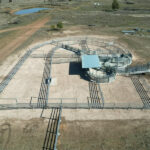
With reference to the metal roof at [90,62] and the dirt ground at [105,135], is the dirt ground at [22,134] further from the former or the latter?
the metal roof at [90,62]

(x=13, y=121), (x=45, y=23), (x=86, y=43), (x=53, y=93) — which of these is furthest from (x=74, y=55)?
(x=45, y=23)

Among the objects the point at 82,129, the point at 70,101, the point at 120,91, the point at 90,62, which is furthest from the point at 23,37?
the point at 82,129

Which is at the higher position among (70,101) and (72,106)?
(70,101)

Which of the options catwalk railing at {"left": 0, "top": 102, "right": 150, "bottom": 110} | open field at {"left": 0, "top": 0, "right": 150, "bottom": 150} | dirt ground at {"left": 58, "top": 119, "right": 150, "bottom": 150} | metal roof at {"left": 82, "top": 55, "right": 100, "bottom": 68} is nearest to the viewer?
dirt ground at {"left": 58, "top": 119, "right": 150, "bottom": 150}

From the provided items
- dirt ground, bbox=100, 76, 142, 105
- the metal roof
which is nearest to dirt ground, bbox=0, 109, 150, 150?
dirt ground, bbox=100, 76, 142, 105

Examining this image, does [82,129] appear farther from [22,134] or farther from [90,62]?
[90,62]

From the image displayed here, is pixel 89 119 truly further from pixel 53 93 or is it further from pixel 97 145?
pixel 53 93

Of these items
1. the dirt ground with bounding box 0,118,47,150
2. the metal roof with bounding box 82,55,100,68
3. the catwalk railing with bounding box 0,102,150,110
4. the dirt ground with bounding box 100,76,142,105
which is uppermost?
the metal roof with bounding box 82,55,100,68

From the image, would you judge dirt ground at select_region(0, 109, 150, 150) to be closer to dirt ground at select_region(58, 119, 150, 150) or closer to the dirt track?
dirt ground at select_region(58, 119, 150, 150)

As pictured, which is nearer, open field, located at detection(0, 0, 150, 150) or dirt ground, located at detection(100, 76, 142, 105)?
open field, located at detection(0, 0, 150, 150)
